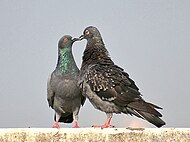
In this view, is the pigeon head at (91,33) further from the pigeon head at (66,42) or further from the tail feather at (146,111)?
the tail feather at (146,111)

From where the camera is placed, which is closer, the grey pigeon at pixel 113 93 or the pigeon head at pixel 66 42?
the grey pigeon at pixel 113 93

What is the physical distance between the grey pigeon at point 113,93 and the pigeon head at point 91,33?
829 mm

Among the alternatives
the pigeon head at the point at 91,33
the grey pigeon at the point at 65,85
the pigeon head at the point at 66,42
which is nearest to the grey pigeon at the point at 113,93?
the grey pigeon at the point at 65,85

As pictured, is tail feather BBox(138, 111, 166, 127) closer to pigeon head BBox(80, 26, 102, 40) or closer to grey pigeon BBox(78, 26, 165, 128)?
grey pigeon BBox(78, 26, 165, 128)

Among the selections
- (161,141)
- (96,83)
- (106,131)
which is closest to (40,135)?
(106,131)

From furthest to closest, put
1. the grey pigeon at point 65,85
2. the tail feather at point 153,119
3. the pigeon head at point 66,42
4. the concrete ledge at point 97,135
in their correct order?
the pigeon head at point 66,42 → the grey pigeon at point 65,85 → the tail feather at point 153,119 → the concrete ledge at point 97,135

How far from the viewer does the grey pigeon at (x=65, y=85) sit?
913 cm

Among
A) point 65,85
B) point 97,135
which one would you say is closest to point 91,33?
point 65,85

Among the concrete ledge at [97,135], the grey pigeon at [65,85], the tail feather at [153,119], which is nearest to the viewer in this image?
the concrete ledge at [97,135]

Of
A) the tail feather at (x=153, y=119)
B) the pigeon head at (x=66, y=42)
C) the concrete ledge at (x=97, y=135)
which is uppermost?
the pigeon head at (x=66, y=42)

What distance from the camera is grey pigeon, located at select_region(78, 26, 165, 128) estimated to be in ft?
26.2

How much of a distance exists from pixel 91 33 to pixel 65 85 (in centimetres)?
141

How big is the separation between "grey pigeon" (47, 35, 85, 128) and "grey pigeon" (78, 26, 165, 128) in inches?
21.7

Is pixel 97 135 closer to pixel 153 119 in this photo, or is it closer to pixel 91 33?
pixel 153 119
